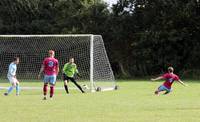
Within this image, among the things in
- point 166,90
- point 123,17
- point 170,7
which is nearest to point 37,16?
point 123,17

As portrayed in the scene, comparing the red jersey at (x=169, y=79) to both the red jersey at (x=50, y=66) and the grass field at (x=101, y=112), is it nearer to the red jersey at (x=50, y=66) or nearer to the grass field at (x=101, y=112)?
the red jersey at (x=50, y=66)

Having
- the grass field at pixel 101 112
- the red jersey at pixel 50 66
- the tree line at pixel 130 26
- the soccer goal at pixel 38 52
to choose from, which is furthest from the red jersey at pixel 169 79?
the tree line at pixel 130 26

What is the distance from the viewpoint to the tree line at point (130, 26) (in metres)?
49.3

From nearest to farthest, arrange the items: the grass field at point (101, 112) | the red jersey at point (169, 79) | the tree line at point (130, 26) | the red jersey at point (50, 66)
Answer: the grass field at point (101, 112), the red jersey at point (50, 66), the red jersey at point (169, 79), the tree line at point (130, 26)

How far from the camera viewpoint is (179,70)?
164 ft

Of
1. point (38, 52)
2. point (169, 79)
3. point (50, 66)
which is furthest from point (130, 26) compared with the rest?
point (50, 66)

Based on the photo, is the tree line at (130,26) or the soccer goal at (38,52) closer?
the soccer goal at (38,52)

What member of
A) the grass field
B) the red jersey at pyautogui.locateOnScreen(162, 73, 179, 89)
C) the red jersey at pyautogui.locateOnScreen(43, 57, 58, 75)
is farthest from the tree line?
the grass field

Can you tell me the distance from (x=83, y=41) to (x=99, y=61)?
42.6ft

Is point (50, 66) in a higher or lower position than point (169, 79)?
higher

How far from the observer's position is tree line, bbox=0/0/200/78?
162 feet

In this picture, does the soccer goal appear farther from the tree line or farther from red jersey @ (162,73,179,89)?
red jersey @ (162,73,179,89)

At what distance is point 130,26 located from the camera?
52031 millimetres

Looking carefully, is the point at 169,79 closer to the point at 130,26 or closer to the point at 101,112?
the point at 101,112
